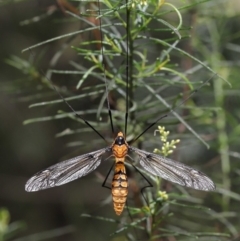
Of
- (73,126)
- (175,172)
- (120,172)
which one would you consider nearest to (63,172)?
(120,172)

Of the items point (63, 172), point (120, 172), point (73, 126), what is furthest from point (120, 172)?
point (73, 126)

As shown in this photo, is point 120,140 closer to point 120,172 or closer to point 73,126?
point 120,172

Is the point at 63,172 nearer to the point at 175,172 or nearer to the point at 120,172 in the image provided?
the point at 120,172

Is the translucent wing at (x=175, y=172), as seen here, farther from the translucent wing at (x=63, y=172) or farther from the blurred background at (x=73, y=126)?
the blurred background at (x=73, y=126)

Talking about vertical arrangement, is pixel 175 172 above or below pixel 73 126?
below

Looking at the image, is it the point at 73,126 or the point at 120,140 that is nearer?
the point at 120,140
